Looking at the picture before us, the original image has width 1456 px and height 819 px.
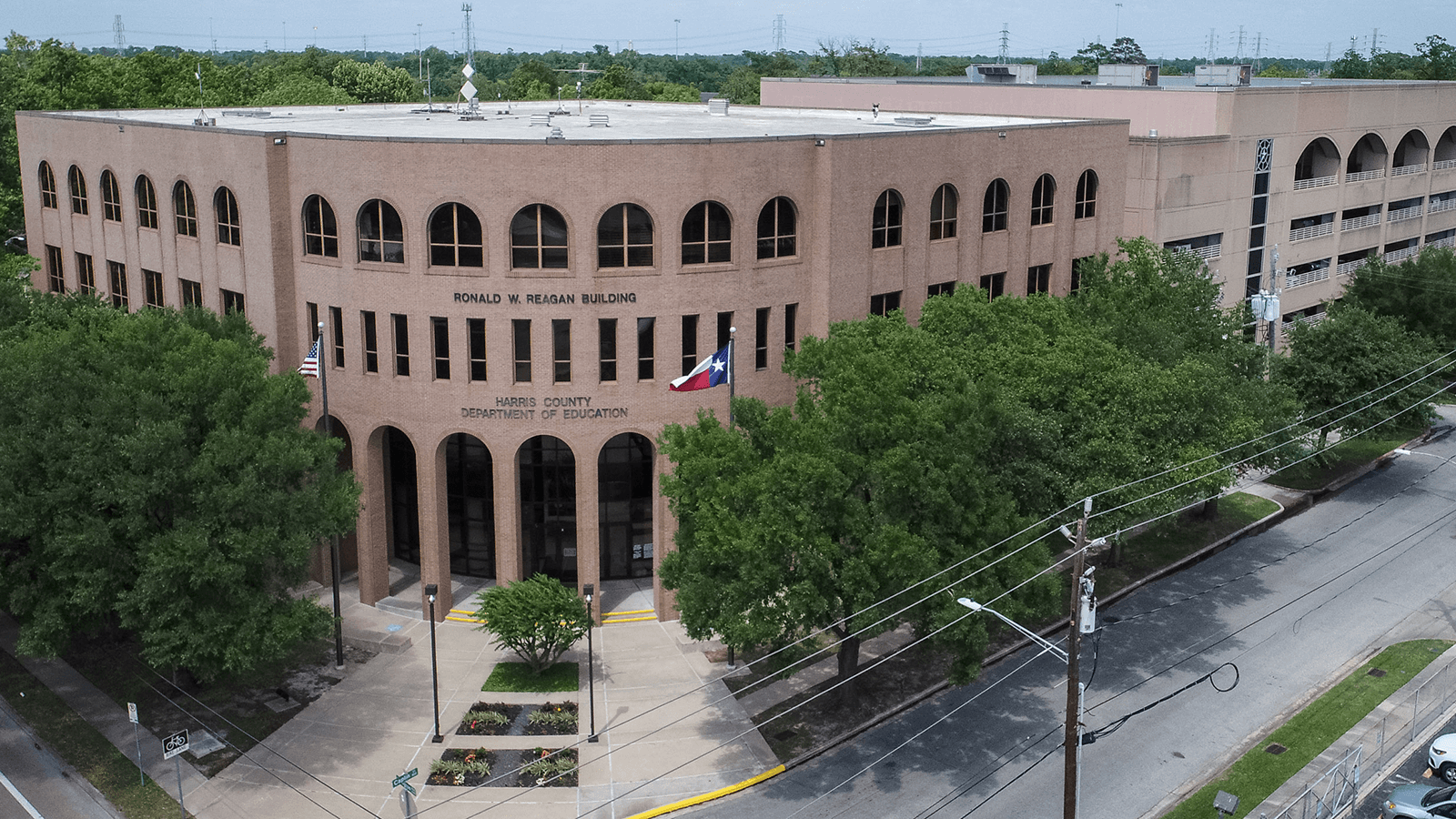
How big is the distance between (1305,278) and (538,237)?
1681 inches

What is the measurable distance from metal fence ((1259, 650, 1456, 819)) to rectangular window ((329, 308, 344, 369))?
2803 centimetres

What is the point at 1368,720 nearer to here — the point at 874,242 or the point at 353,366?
the point at 874,242

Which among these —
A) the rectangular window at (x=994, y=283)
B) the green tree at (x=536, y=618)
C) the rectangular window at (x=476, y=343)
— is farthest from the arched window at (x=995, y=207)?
the green tree at (x=536, y=618)

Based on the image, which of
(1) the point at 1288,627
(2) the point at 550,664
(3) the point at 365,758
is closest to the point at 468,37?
(2) the point at 550,664

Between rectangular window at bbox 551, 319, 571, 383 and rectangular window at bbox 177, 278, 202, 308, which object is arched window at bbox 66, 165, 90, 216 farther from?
rectangular window at bbox 551, 319, 571, 383

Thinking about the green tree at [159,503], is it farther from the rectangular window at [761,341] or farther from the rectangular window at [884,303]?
the rectangular window at [884,303]

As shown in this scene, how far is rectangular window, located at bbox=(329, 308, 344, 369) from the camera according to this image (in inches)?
1592

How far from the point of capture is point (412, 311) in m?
39.0

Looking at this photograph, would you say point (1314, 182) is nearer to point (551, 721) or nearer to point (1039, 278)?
point (1039, 278)

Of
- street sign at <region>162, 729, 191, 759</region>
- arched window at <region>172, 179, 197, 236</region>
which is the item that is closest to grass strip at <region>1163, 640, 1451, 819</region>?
street sign at <region>162, 729, 191, 759</region>

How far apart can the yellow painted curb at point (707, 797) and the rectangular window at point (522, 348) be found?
13.7 m

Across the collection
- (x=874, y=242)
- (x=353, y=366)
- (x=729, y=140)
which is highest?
(x=729, y=140)

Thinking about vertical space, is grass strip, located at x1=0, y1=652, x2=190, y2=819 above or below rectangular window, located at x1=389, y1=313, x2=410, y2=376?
below

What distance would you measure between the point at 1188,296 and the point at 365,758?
27626mm
